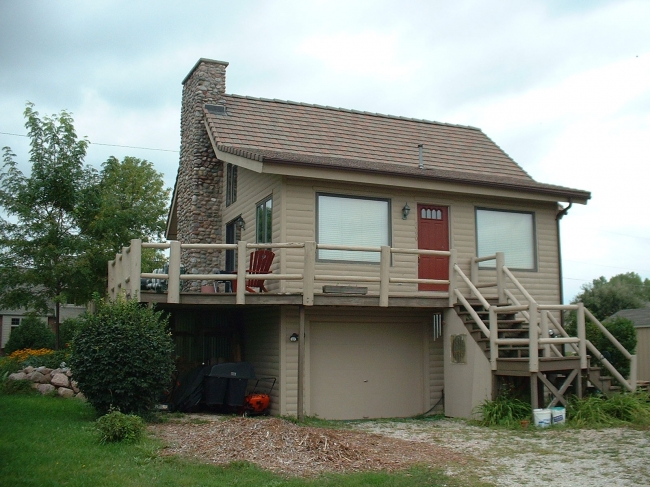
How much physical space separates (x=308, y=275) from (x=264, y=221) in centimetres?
253

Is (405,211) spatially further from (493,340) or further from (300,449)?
(300,449)

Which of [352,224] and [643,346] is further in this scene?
[643,346]

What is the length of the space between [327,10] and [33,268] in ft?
47.2

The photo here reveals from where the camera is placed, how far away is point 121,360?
11.9 meters

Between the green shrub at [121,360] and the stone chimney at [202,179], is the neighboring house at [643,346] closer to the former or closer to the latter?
the stone chimney at [202,179]

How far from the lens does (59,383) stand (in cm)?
1680

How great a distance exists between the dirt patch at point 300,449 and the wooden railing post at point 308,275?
2.83 m

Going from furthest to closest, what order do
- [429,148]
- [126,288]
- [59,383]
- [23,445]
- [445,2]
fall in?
1. [429,148]
2. [59,383]
3. [126,288]
4. [445,2]
5. [23,445]

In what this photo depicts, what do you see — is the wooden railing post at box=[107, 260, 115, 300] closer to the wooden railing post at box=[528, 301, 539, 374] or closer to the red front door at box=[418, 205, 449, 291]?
the red front door at box=[418, 205, 449, 291]

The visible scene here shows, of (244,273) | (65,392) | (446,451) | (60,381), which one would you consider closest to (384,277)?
(244,273)

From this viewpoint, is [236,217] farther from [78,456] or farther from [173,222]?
[78,456]

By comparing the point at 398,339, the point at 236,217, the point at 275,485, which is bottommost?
the point at 275,485

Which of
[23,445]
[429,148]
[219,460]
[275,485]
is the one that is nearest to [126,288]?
[23,445]

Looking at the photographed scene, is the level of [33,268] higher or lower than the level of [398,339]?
higher
